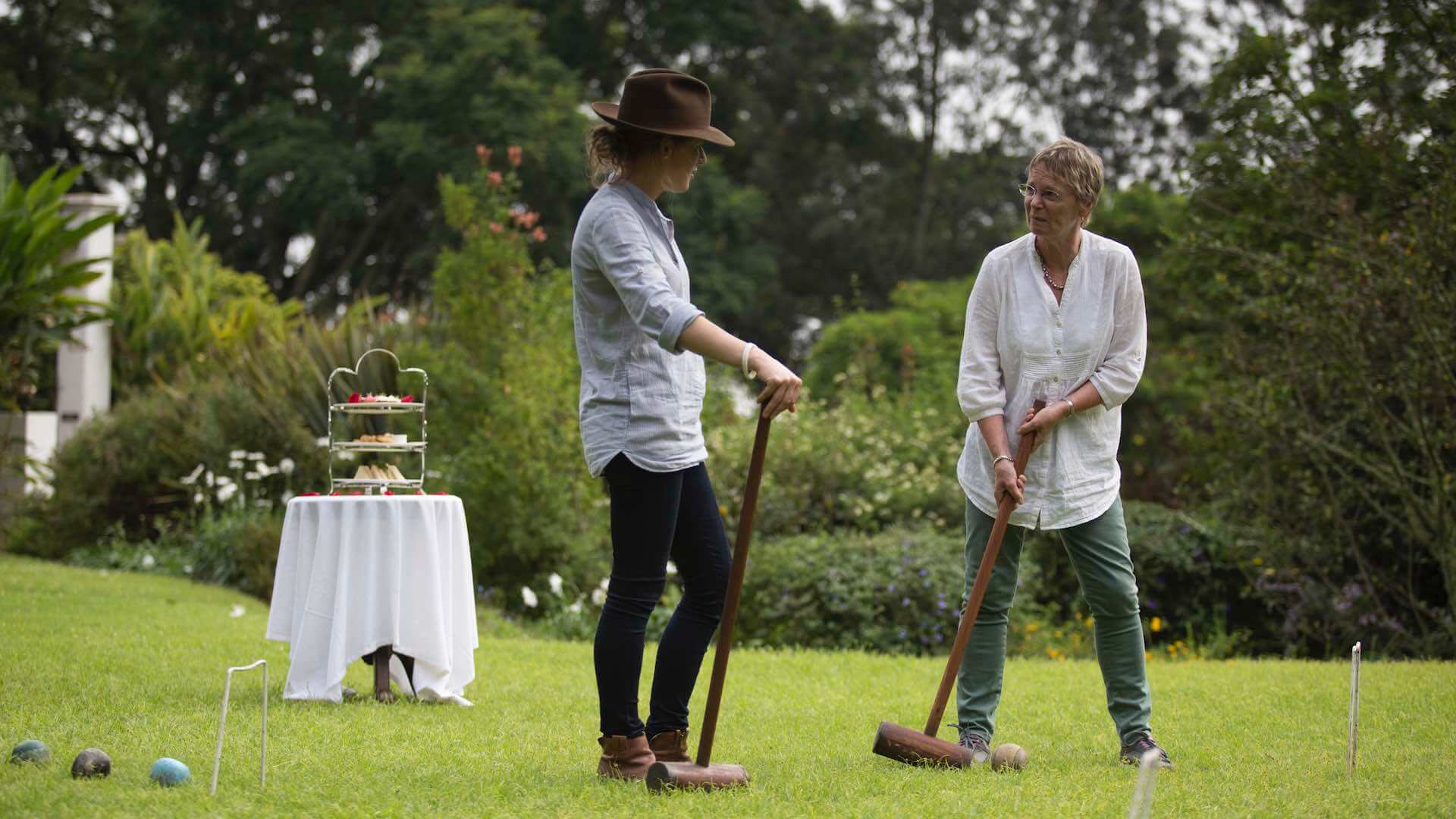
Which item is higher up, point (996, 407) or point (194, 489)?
point (996, 407)

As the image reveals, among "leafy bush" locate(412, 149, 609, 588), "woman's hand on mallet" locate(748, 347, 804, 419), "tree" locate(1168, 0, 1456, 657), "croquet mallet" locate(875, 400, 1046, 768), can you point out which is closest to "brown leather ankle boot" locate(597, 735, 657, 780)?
"croquet mallet" locate(875, 400, 1046, 768)

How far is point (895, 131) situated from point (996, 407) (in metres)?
24.4

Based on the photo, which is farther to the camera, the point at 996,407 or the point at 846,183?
the point at 846,183

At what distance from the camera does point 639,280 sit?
3676mm

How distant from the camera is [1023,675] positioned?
264 inches

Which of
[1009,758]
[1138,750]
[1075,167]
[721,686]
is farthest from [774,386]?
[1138,750]

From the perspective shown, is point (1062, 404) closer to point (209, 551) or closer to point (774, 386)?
point (774, 386)

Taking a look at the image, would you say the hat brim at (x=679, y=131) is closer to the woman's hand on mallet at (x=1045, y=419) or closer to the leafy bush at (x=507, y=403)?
the woman's hand on mallet at (x=1045, y=419)

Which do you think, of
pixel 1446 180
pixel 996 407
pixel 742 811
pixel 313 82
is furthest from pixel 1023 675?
pixel 313 82

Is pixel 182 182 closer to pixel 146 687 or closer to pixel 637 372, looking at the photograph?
pixel 146 687

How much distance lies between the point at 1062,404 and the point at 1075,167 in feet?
2.29

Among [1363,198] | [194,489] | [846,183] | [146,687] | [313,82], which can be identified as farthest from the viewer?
[846,183]

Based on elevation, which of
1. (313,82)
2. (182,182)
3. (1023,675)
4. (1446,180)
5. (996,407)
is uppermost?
(313,82)

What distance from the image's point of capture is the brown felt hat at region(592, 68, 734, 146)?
3783 mm
